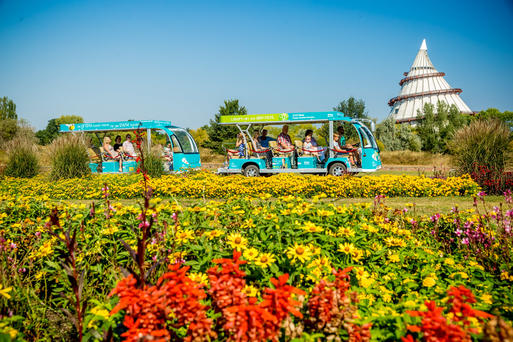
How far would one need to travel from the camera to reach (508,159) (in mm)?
8609

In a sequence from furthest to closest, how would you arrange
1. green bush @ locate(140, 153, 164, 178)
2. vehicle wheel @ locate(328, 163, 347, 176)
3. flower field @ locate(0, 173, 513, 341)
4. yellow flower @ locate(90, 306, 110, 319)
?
vehicle wheel @ locate(328, 163, 347, 176) → green bush @ locate(140, 153, 164, 178) → yellow flower @ locate(90, 306, 110, 319) → flower field @ locate(0, 173, 513, 341)

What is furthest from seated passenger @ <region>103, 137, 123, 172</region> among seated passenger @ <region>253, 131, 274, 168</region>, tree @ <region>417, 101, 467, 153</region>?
tree @ <region>417, 101, 467, 153</region>

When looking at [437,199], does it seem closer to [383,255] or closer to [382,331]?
[383,255]

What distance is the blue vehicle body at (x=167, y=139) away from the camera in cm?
1339

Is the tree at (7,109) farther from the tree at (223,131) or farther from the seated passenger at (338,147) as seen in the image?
the seated passenger at (338,147)

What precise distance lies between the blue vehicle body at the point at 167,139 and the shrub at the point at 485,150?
8972 mm

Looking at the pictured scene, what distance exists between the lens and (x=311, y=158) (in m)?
12.3

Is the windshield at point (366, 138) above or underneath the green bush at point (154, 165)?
above

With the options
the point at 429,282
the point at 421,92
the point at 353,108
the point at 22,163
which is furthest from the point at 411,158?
the point at 421,92

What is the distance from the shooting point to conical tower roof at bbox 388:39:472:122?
85.2 m

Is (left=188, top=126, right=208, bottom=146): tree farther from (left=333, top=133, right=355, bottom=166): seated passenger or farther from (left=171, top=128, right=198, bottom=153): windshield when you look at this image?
(left=333, top=133, right=355, bottom=166): seated passenger

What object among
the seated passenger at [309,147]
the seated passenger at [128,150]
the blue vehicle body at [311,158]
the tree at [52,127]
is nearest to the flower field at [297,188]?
the blue vehicle body at [311,158]

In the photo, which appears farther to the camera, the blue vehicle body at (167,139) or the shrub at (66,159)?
the blue vehicle body at (167,139)

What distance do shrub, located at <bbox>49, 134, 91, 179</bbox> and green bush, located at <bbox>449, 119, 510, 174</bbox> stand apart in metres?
10.9
